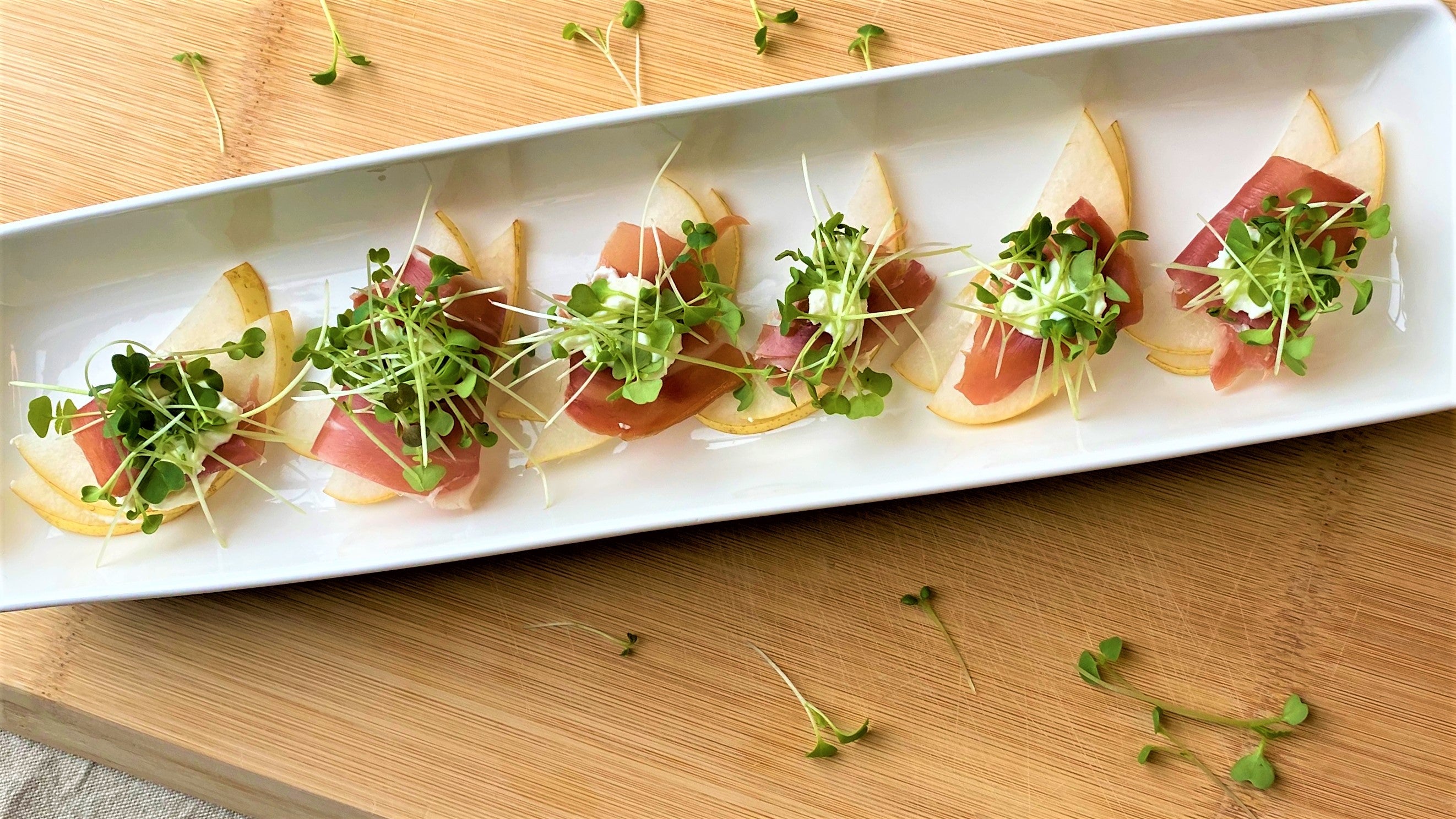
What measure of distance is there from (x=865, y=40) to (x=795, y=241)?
353 millimetres

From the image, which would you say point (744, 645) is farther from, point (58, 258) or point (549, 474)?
point (58, 258)

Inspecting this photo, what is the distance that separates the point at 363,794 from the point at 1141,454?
4.54ft

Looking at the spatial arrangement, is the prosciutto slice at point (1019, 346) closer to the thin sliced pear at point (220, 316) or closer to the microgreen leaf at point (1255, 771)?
the microgreen leaf at point (1255, 771)

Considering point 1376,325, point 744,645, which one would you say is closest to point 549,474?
point 744,645

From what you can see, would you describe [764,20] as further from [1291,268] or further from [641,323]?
[1291,268]

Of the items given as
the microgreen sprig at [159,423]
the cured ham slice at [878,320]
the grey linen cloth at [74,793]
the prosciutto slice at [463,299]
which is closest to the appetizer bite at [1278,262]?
the cured ham slice at [878,320]

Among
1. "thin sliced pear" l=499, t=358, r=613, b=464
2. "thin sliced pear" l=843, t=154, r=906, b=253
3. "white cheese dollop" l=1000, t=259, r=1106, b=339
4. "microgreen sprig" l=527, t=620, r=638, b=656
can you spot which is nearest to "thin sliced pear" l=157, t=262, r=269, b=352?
"thin sliced pear" l=499, t=358, r=613, b=464

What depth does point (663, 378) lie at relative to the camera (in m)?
1.32

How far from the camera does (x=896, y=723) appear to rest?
1.38 m

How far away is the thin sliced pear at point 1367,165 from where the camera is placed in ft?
4.13

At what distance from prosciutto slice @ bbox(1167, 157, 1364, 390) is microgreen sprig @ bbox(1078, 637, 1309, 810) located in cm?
47

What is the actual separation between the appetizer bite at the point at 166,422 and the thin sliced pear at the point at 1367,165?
172cm

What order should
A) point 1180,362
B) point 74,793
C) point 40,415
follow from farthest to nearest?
point 74,793 → point 40,415 → point 1180,362

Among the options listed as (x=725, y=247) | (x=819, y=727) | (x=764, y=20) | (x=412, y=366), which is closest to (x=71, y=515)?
(x=412, y=366)
